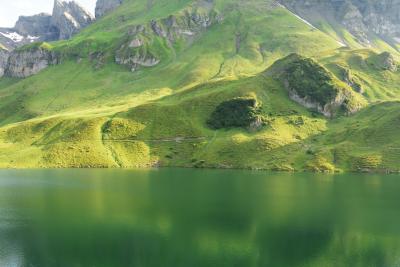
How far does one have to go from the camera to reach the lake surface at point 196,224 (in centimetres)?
7619

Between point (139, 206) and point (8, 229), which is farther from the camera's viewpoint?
point (139, 206)

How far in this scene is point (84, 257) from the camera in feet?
243

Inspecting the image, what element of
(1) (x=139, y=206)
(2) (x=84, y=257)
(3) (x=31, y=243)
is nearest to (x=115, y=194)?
(1) (x=139, y=206)

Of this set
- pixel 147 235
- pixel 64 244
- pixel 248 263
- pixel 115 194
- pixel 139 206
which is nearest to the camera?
pixel 248 263

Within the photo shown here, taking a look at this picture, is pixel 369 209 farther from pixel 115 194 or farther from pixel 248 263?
pixel 115 194

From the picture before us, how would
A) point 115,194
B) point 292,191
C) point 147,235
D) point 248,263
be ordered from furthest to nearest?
point 292,191, point 115,194, point 147,235, point 248,263

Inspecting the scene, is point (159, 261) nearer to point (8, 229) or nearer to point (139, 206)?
point (8, 229)

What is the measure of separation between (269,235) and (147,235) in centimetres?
2436

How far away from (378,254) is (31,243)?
206ft

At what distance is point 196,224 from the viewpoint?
98688 mm

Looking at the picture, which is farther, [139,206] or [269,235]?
[139,206]

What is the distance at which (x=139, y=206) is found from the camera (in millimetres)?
119875

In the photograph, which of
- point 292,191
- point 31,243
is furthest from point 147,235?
point 292,191

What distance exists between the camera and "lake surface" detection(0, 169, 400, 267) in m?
76.2
